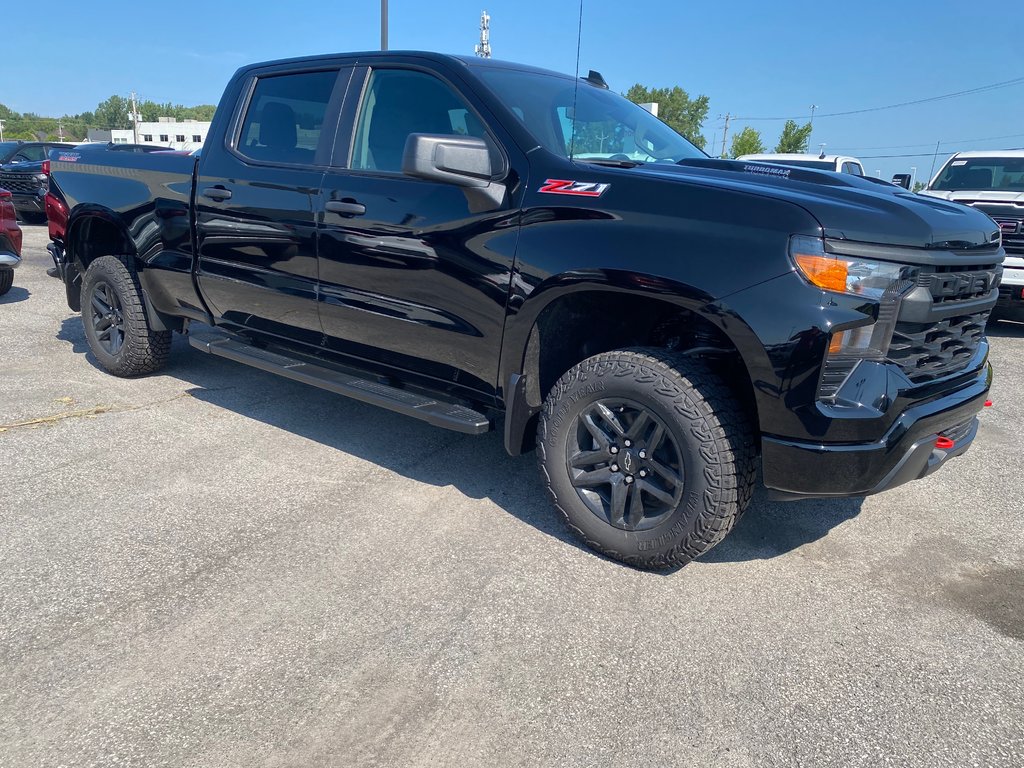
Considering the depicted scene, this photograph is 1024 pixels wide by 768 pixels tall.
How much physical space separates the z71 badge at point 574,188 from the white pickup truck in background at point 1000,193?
542 centimetres

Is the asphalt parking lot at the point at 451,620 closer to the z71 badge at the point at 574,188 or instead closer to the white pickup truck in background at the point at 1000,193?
the z71 badge at the point at 574,188

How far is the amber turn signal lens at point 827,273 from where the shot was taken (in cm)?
240

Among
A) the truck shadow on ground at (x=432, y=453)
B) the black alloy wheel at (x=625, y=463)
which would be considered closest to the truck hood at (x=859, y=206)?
the black alloy wheel at (x=625, y=463)

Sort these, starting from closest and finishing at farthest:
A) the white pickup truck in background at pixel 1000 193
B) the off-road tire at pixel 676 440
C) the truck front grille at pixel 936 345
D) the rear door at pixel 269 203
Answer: the truck front grille at pixel 936 345, the off-road tire at pixel 676 440, the rear door at pixel 269 203, the white pickup truck in background at pixel 1000 193

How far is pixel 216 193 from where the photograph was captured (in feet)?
13.6

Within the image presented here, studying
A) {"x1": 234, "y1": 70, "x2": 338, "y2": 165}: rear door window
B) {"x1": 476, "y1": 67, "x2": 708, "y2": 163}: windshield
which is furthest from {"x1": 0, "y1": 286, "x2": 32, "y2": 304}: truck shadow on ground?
{"x1": 476, "y1": 67, "x2": 708, "y2": 163}: windshield

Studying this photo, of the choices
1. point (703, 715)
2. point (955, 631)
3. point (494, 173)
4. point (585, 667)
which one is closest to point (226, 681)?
point (585, 667)

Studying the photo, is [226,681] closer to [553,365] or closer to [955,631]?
[553,365]

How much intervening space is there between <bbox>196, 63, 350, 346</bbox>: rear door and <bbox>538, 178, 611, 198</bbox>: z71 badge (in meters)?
1.30

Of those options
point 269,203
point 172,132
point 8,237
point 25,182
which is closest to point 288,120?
Answer: point 269,203

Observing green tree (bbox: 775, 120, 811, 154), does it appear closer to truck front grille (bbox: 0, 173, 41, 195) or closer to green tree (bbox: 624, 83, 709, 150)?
green tree (bbox: 624, 83, 709, 150)

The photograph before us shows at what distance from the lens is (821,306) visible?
94.2 inches

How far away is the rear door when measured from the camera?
3.76 metres

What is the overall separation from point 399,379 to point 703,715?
81.5 inches
